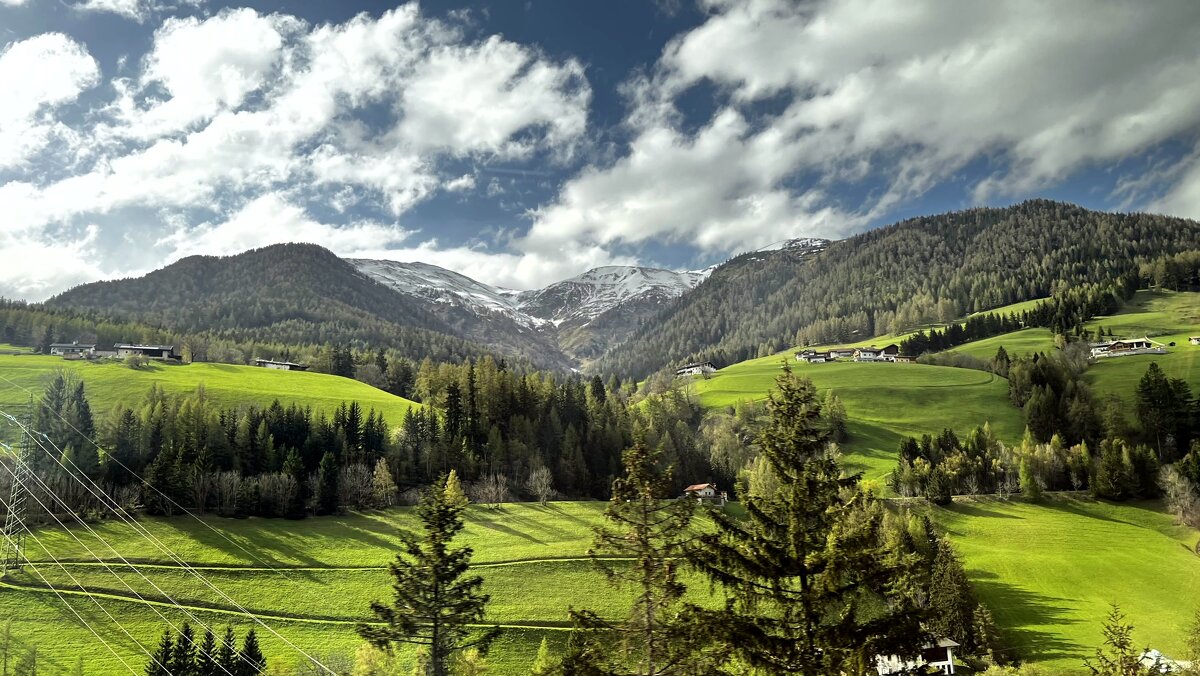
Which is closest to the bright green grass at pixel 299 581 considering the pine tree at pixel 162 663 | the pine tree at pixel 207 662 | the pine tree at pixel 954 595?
the pine tree at pixel 207 662

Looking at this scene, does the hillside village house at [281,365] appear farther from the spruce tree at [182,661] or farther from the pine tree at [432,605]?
the pine tree at [432,605]

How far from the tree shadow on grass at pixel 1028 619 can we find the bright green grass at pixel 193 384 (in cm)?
9849

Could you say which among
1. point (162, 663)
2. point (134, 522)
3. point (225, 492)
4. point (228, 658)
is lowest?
point (228, 658)

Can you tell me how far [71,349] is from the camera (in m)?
152

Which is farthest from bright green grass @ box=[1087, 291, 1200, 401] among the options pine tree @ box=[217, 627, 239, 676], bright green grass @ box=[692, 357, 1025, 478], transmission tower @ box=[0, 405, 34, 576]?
transmission tower @ box=[0, 405, 34, 576]

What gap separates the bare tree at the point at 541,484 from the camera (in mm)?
99375

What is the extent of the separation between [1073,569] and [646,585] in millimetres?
86917

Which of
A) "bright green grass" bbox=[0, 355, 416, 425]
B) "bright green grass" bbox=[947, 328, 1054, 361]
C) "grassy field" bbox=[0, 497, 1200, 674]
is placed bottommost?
"grassy field" bbox=[0, 497, 1200, 674]

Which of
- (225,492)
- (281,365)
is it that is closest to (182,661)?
(225,492)

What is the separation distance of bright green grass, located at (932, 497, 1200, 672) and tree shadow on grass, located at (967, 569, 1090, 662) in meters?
0.09

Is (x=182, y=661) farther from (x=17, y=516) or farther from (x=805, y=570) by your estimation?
(x=805, y=570)

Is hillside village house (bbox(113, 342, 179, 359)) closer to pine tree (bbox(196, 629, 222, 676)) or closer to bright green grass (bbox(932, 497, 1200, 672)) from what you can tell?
pine tree (bbox(196, 629, 222, 676))

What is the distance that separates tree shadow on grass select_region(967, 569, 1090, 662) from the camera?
190 ft

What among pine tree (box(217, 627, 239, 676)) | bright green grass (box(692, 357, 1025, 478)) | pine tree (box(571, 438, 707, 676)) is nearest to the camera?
pine tree (box(571, 438, 707, 676))
